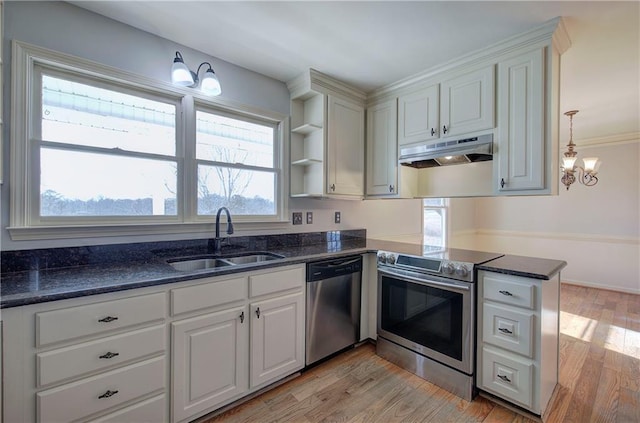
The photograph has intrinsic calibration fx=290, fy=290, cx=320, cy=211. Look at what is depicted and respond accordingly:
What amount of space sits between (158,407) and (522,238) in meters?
5.87

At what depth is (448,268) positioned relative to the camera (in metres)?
1.98

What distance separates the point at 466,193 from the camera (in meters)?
2.57

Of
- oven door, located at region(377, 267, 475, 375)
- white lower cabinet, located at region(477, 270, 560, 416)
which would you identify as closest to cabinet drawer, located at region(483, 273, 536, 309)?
white lower cabinet, located at region(477, 270, 560, 416)

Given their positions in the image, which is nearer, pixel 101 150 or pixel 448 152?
pixel 101 150

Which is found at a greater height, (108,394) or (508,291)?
(508,291)

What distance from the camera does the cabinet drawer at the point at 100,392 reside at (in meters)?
1.24

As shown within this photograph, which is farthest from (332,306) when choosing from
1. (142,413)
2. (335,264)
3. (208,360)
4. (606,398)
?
(606,398)

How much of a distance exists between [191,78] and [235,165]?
72cm

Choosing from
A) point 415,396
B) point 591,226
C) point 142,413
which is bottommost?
point 415,396

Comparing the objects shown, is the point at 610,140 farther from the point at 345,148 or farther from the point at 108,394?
the point at 108,394

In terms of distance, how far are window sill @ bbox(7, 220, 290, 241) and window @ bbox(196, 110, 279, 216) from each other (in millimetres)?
127

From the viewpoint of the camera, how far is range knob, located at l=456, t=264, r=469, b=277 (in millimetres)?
1906

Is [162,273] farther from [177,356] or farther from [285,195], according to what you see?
[285,195]

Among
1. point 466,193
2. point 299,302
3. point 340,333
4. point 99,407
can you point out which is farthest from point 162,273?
point 466,193
